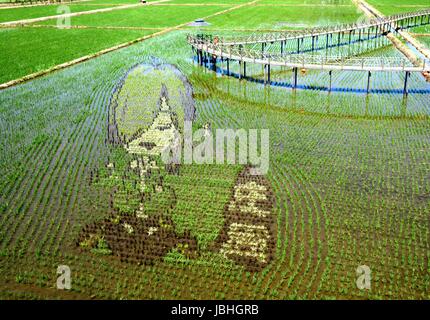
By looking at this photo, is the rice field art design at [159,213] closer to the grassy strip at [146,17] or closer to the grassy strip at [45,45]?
the grassy strip at [45,45]

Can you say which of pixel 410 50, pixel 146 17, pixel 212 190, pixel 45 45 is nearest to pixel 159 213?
pixel 212 190

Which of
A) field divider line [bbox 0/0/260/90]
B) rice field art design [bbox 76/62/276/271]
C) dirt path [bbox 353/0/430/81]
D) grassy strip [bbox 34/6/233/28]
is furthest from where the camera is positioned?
grassy strip [bbox 34/6/233/28]

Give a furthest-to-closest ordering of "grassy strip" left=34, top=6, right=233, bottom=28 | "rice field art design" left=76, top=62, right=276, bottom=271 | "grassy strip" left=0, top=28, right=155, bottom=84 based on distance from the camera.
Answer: "grassy strip" left=34, top=6, right=233, bottom=28
"grassy strip" left=0, top=28, right=155, bottom=84
"rice field art design" left=76, top=62, right=276, bottom=271

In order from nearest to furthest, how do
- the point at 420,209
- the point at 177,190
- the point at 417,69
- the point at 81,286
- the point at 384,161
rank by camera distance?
the point at 81,286 < the point at 420,209 < the point at 177,190 < the point at 384,161 < the point at 417,69

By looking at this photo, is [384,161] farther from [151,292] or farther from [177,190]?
[151,292]

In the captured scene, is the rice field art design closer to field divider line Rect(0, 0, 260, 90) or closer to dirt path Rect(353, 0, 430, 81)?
field divider line Rect(0, 0, 260, 90)

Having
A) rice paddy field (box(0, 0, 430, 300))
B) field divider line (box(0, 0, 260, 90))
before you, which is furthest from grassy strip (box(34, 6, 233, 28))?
rice paddy field (box(0, 0, 430, 300))
